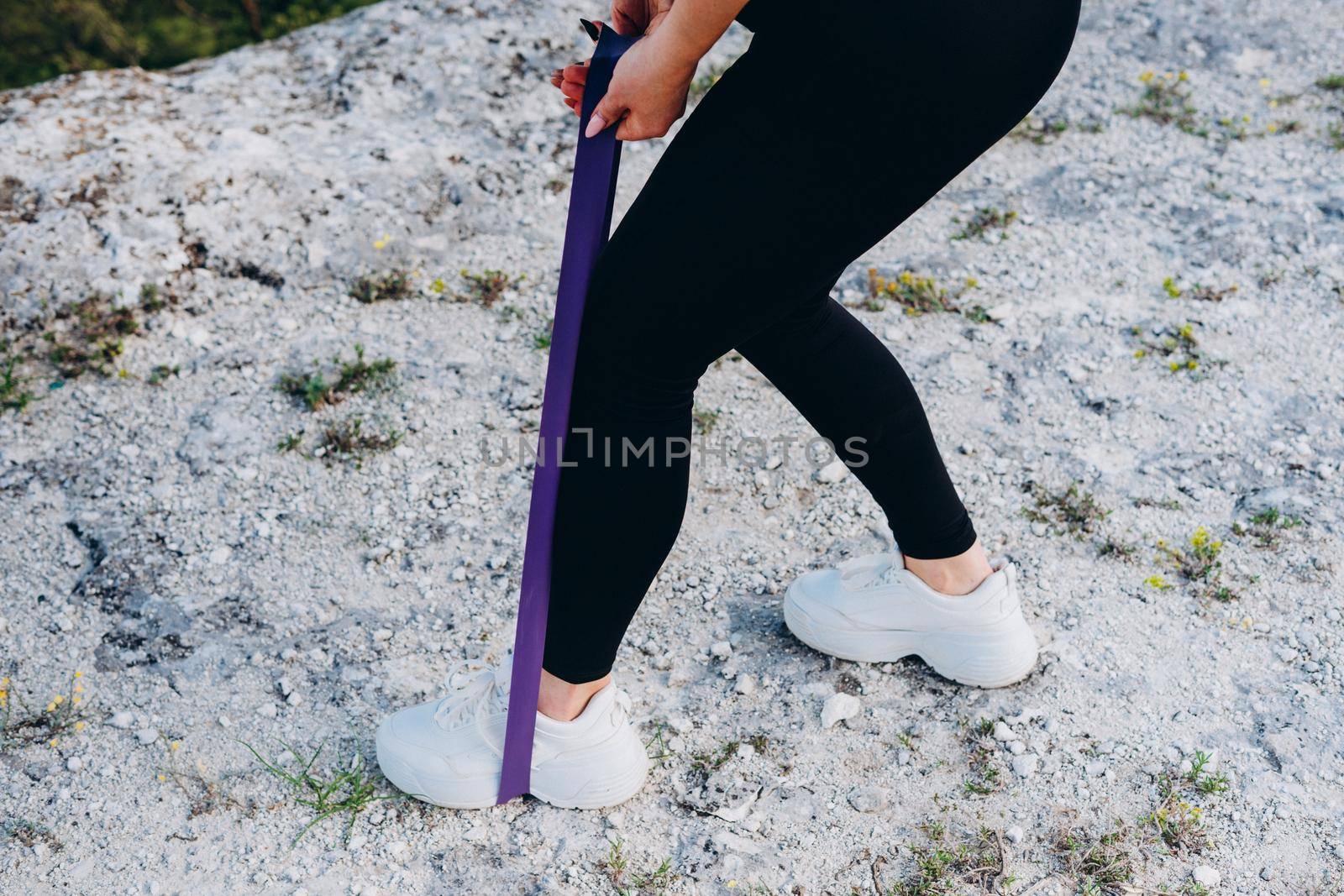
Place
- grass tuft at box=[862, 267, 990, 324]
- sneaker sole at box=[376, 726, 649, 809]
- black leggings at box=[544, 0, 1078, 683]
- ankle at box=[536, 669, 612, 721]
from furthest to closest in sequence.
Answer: grass tuft at box=[862, 267, 990, 324] < sneaker sole at box=[376, 726, 649, 809] < ankle at box=[536, 669, 612, 721] < black leggings at box=[544, 0, 1078, 683]

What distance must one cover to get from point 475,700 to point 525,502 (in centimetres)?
96

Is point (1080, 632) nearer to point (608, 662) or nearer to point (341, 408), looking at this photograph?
point (608, 662)

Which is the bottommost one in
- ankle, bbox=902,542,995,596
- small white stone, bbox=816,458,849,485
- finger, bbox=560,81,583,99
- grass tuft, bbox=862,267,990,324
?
small white stone, bbox=816,458,849,485

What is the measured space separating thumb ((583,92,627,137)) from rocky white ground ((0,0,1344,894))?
1299 millimetres

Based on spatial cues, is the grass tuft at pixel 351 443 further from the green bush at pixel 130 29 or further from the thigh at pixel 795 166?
the green bush at pixel 130 29

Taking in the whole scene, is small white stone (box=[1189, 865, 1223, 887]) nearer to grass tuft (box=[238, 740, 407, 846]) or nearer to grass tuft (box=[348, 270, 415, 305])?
grass tuft (box=[238, 740, 407, 846])

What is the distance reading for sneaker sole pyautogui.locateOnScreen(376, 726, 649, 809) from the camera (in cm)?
199

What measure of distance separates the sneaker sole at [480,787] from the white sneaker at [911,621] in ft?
1.74

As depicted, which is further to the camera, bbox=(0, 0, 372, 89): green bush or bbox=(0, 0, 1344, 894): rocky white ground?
bbox=(0, 0, 372, 89): green bush

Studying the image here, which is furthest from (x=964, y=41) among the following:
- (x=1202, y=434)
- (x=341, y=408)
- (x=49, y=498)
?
(x=49, y=498)

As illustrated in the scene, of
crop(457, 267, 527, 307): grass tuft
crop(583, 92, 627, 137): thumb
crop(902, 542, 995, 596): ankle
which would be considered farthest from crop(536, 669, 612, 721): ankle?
crop(457, 267, 527, 307): grass tuft

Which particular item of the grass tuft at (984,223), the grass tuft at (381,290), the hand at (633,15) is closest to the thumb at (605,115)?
the hand at (633,15)

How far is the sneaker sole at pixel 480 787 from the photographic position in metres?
1.99

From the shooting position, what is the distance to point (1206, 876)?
187 cm
